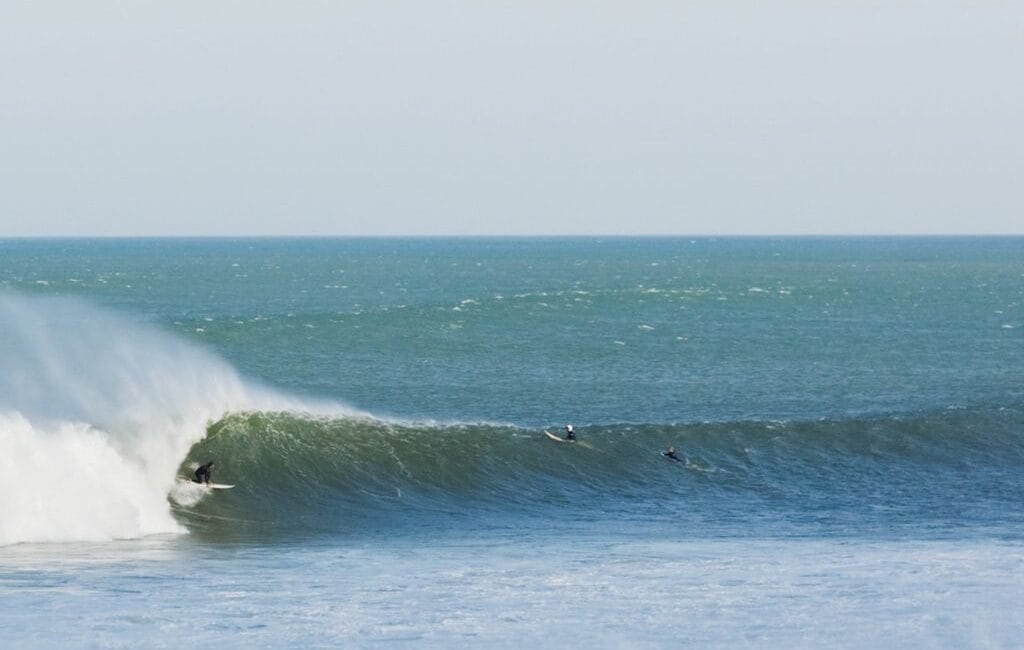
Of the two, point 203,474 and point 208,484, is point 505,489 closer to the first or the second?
point 208,484

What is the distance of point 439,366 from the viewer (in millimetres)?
52062

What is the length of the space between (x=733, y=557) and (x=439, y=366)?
2909 cm

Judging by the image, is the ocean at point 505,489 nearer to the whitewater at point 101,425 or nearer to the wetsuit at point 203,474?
the whitewater at point 101,425

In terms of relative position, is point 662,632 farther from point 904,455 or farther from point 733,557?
point 904,455

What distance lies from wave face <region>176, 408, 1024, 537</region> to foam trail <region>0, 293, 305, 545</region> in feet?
2.85

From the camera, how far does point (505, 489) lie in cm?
3123

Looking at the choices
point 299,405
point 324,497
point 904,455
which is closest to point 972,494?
point 904,455

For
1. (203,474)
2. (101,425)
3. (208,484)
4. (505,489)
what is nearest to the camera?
(203,474)

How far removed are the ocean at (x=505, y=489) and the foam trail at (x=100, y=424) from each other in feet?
0.25

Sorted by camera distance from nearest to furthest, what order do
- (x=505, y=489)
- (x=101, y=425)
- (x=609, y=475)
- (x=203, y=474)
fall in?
(x=203, y=474), (x=101, y=425), (x=505, y=489), (x=609, y=475)

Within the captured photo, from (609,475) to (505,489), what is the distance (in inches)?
98.4

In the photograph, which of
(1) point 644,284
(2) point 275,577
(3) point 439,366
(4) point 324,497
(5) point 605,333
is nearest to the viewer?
Answer: (2) point 275,577

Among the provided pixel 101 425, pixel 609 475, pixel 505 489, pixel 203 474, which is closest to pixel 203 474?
pixel 203 474

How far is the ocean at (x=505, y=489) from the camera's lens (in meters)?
19.2
